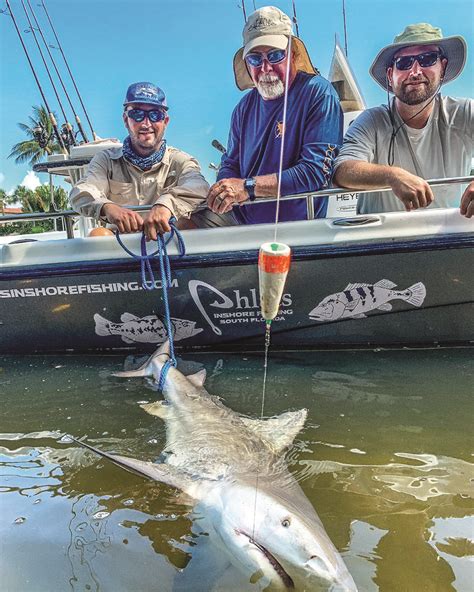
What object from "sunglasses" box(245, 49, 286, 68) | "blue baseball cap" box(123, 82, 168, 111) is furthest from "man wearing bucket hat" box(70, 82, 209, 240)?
"sunglasses" box(245, 49, 286, 68)

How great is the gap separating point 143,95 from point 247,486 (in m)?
3.53

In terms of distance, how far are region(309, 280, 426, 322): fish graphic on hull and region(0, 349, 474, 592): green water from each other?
13.2 inches

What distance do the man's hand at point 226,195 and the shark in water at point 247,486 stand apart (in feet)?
4.42

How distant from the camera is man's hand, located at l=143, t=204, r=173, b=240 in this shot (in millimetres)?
3602

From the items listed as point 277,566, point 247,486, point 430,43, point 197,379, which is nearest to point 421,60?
point 430,43

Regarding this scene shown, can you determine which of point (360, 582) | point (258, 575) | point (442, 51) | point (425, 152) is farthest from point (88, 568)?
point (442, 51)

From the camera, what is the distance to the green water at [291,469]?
167 centimetres

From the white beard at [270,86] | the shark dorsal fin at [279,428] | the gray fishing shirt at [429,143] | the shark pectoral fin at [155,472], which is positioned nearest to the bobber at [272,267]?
the shark dorsal fin at [279,428]

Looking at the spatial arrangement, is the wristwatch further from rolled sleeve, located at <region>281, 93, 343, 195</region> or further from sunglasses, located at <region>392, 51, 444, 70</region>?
sunglasses, located at <region>392, 51, 444, 70</region>

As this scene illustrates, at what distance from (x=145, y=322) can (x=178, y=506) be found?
83.7 inches

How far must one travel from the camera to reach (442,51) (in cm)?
365

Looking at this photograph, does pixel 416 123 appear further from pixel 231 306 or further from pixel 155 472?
pixel 155 472

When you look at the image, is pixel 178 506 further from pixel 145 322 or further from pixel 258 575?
pixel 145 322

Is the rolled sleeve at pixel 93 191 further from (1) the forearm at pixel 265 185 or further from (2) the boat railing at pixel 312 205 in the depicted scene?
(1) the forearm at pixel 265 185
